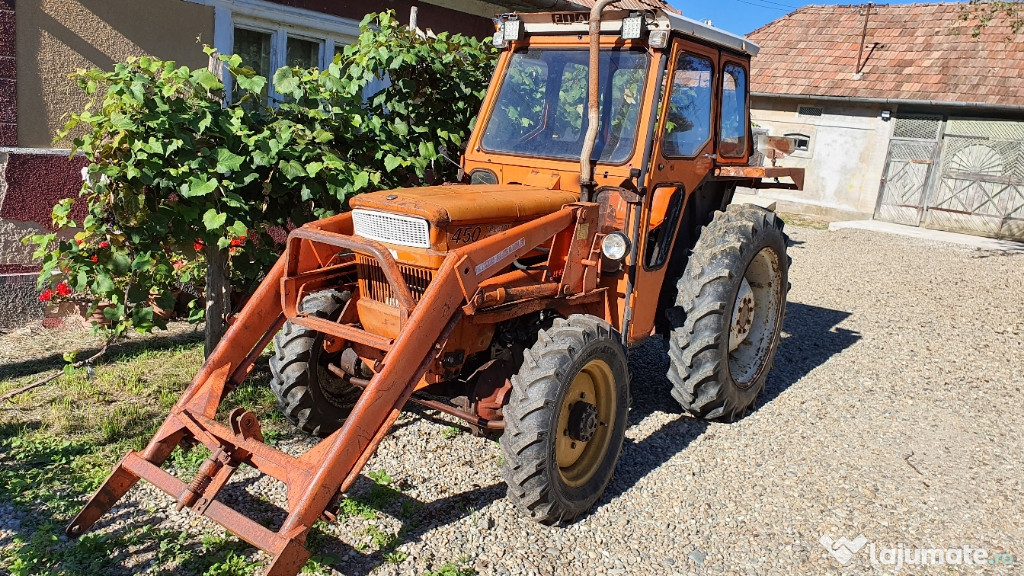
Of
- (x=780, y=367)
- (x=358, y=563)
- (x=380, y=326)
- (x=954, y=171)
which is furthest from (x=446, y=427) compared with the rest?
(x=954, y=171)

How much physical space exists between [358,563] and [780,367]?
3.98 m

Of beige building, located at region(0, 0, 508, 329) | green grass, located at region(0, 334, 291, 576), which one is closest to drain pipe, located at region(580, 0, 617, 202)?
green grass, located at region(0, 334, 291, 576)

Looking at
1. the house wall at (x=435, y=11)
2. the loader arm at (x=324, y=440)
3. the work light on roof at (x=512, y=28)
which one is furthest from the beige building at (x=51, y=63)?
the work light on roof at (x=512, y=28)

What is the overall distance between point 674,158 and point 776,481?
1857 millimetres

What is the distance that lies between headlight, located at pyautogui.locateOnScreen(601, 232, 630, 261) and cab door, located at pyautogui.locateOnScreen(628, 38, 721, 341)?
289 millimetres

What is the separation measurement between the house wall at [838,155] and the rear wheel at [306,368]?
14.5 meters

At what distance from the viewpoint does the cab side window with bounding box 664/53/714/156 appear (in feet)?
13.9

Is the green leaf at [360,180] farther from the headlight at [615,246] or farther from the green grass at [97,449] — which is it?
the headlight at [615,246]

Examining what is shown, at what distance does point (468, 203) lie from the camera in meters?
3.41

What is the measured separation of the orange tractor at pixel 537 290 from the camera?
10.1ft

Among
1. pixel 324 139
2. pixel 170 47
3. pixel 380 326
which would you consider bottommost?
pixel 380 326

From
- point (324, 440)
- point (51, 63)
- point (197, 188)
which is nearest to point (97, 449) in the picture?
point (197, 188)

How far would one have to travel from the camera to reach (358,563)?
3.07 meters

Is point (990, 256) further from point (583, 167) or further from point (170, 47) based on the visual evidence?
point (170, 47)
